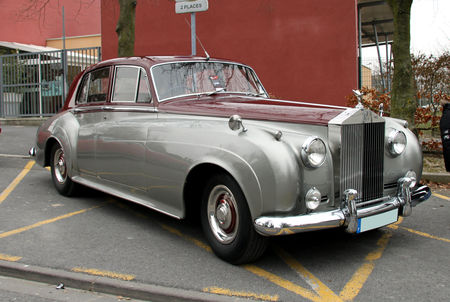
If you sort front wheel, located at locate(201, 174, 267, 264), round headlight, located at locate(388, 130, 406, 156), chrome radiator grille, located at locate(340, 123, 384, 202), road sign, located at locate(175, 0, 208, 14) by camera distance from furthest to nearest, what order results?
road sign, located at locate(175, 0, 208, 14)
round headlight, located at locate(388, 130, 406, 156)
chrome radiator grille, located at locate(340, 123, 384, 202)
front wheel, located at locate(201, 174, 267, 264)

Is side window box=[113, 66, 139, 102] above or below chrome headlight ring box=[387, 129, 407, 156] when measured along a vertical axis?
above

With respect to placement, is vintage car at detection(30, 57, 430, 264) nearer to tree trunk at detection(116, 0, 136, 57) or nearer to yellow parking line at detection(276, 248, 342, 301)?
yellow parking line at detection(276, 248, 342, 301)

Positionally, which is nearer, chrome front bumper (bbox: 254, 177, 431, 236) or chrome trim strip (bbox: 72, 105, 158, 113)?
chrome front bumper (bbox: 254, 177, 431, 236)

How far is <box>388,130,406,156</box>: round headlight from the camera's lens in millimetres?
4254

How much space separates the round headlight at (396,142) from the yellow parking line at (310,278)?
135 cm

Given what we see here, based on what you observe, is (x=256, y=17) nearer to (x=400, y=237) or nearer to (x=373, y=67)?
(x=373, y=67)

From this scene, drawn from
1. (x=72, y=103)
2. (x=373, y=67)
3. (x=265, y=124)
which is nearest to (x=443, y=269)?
A: (x=265, y=124)

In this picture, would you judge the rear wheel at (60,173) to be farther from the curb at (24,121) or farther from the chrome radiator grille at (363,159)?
the curb at (24,121)

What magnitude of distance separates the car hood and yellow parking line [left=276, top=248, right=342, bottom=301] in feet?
4.02

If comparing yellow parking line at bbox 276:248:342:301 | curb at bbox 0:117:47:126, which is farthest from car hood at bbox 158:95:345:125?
curb at bbox 0:117:47:126

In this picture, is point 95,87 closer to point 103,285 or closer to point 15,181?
point 15,181

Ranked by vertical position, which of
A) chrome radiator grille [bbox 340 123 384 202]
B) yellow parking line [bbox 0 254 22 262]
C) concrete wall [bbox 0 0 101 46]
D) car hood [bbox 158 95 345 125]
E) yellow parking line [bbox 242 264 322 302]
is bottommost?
yellow parking line [bbox 242 264 322 302]

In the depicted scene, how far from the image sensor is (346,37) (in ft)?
42.7

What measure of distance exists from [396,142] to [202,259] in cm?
207
